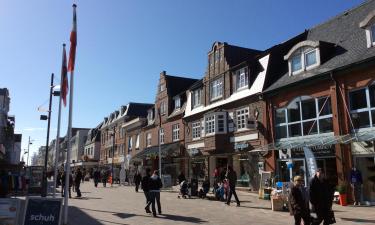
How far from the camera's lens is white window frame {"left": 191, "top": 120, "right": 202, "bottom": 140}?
3262cm

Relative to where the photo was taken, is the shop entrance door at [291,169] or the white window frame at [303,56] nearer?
the shop entrance door at [291,169]

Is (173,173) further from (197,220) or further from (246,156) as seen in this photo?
(197,220)

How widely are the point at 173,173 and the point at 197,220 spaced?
82.0 feet

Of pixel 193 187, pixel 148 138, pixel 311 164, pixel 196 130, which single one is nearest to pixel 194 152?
pixel 196 130

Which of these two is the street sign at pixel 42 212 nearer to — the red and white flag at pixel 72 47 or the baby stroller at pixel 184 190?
the red and white flag at pixel 72 47

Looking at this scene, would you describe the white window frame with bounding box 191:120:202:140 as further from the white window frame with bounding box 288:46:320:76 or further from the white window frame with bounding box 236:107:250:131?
the white window frame with bounding box 288:46:320:76

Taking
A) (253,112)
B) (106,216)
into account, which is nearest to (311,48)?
(253,112)

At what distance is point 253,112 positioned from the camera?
25.5 meters

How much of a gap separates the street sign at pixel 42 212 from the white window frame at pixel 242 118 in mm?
18161

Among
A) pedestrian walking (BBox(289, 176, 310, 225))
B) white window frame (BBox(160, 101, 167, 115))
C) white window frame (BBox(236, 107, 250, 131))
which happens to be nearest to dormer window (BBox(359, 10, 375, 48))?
white window frame (BBox(236, 107, 250, 131))

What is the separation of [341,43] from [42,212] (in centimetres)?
1842

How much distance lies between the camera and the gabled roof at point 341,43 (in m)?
19.1

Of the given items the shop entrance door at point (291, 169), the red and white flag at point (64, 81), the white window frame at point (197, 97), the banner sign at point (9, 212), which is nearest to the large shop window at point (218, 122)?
the white window frame at point (197, 97)

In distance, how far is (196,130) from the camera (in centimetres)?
3328
